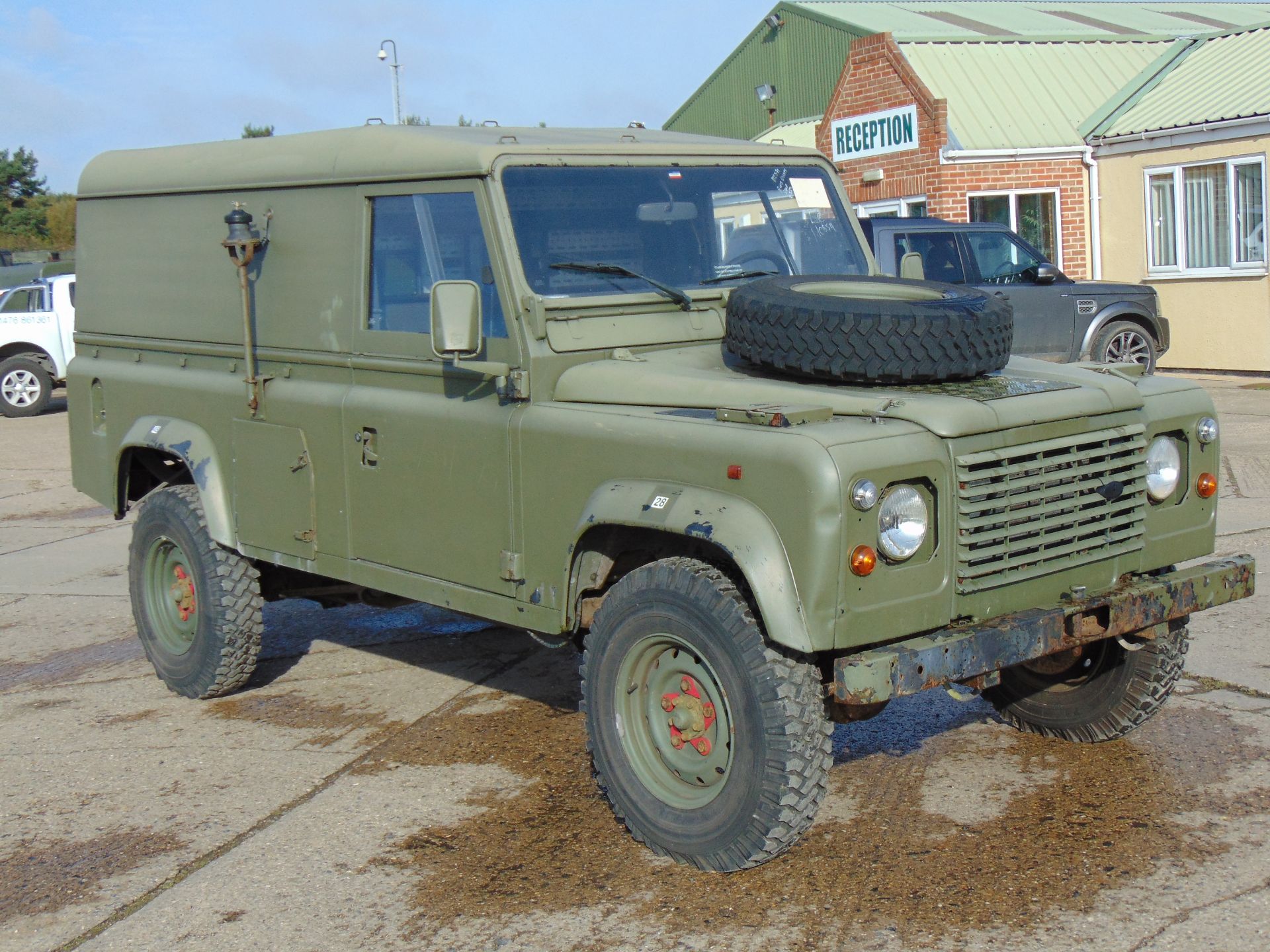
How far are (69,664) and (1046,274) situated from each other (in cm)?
997

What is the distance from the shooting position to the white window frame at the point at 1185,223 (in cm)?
1653

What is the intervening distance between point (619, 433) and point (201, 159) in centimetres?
286

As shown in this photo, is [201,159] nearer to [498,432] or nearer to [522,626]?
[498,432]

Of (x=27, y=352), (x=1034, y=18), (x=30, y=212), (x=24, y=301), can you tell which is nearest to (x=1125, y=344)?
(x=27, y=352)

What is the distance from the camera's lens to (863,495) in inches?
148

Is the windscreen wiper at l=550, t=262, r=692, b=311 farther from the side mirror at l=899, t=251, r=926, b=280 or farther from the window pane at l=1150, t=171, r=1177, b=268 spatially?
the window pane at l=1150, t=171, r=1177, b=268

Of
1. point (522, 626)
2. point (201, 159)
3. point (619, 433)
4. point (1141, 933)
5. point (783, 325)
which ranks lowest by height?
point (1141, 933)

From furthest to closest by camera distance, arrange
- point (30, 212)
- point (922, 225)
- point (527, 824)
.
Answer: point (30, 212) < point (922, 225) < point (527, 824)

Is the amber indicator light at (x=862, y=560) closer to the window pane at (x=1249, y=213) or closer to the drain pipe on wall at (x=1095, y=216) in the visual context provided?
the window pane at (x=1249, y=213)

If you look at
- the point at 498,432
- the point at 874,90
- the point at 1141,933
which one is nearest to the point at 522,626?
the point at 498,432

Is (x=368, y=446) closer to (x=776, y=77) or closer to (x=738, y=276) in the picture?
(x=738, y=276)

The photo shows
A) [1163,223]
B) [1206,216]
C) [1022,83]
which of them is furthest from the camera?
[1022,83]

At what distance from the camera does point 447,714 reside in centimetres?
596

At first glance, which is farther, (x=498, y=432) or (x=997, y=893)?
(x=498, y=432)
